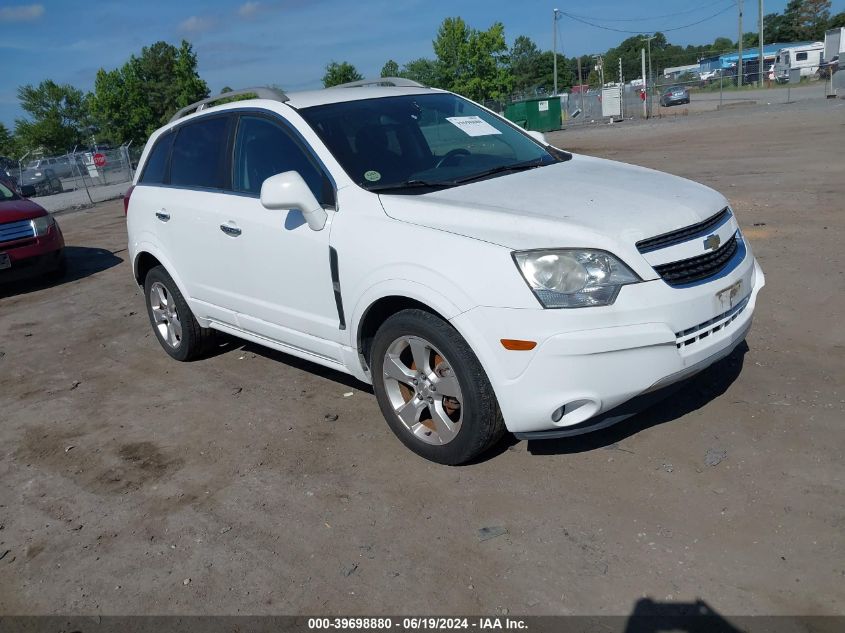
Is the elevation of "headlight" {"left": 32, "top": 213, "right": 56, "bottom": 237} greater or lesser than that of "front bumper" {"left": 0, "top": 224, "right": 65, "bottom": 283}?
greater

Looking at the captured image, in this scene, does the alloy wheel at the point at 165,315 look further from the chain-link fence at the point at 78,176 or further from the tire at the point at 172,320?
the chain-link fence at the point at 78,176

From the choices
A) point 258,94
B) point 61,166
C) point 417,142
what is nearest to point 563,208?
point 417,142

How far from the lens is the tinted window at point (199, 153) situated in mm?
5008

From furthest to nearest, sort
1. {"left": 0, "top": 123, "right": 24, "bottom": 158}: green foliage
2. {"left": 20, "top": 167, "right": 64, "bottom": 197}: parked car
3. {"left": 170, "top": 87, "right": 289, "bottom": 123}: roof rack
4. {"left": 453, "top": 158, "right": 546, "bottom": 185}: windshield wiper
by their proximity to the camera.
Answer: {"left": 0, "top": 123, "right": 24, "bottom": 158}: green foliage < {"left": 20, "top": 167, "right": 64, "bottom": 197}: parked car < {"left": 170, "top": 87, "right": 289, "bottom": 123}: roof rack < {"left": 453, "top": 158, "right": 546, "bottom": 185}: windshield wiper

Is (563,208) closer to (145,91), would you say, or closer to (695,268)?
(695,268)

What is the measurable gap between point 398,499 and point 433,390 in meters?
0.55

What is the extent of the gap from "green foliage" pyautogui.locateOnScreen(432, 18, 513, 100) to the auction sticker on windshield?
53.7 meters

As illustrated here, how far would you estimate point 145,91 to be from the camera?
243 feet

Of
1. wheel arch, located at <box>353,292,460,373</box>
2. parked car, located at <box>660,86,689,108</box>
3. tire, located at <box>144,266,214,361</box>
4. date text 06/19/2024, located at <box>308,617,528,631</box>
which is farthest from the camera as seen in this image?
parked car, located at <box>660,86,689,108</box>

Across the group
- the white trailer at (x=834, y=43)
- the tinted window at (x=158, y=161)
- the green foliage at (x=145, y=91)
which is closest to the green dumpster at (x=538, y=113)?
the white trailer at (x=834, y=43)

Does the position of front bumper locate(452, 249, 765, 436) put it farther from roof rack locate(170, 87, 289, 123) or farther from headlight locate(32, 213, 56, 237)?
headlight locate(32, 213, 56, 237)

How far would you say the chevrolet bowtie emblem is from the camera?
3532mm

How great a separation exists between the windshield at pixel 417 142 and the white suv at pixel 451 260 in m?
0.01

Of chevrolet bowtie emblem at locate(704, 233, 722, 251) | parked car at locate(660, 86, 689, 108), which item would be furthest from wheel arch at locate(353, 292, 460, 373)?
parked car at locate(660, 86, 689, 108)
